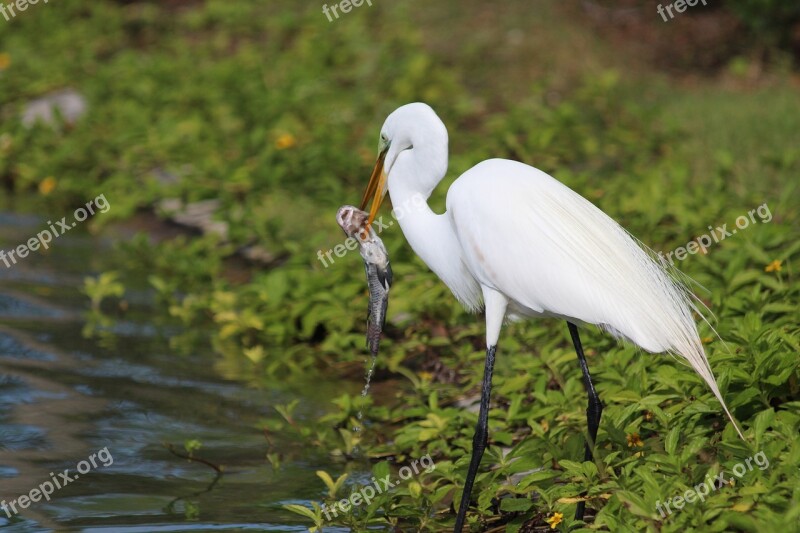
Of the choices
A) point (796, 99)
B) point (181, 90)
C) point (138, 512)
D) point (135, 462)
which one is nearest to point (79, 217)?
point (181, 90)

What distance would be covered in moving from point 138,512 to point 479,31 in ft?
23.1

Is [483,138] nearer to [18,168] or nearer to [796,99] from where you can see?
[796,99]

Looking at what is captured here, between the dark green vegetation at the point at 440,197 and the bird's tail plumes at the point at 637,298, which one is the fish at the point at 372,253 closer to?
the dark green vegetation at the point at 440,197

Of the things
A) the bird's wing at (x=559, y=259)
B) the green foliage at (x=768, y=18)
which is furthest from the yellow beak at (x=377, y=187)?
the green foliage at (x=768, y=18)

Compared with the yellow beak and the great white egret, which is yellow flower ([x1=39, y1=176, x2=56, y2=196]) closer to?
the yellow beak

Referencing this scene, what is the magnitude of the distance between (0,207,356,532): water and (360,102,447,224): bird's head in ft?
3.86

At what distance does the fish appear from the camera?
4.17 metres

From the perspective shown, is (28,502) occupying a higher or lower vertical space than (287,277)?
lower

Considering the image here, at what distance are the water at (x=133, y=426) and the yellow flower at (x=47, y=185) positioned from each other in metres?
1.60

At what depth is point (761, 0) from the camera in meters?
9.22

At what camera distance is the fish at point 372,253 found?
13.7 feet

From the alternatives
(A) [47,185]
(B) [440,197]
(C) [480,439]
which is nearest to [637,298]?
(C) [480,439]

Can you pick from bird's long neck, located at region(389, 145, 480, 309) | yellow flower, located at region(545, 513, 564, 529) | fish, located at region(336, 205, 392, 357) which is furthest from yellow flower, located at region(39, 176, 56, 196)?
yellow flower, located at region(545, 513, 564, 529)

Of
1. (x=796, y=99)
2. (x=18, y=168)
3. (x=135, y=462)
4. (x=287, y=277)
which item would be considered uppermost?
(x=18, y=168)
